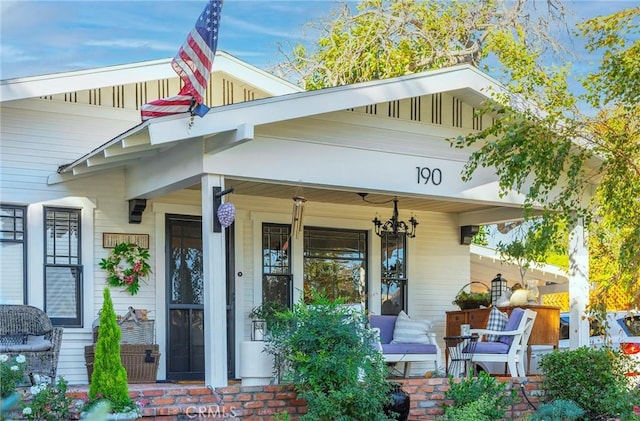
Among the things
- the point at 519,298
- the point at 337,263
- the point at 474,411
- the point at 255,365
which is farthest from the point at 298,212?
the point at 519,298

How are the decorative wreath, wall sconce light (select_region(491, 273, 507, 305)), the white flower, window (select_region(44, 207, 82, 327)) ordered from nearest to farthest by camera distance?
the white flower → window (select_region(44, 207, 82, 327)) → the decorative wreath → wall sconce light (select_region(491, 273, 507, 305))

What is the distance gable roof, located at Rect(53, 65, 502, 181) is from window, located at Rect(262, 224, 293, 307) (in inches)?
97.1

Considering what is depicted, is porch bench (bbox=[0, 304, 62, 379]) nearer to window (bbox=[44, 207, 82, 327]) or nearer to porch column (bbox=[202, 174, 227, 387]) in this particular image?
window (bbox=[44, 207, 82, 327])

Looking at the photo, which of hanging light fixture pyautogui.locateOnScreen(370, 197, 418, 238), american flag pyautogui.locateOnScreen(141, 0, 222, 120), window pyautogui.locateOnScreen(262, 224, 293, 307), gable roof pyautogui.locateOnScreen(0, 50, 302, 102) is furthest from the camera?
hanging light fixture pyautogui.locateOnScreen(370, 197, 418, 238)

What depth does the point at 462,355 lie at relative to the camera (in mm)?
10383

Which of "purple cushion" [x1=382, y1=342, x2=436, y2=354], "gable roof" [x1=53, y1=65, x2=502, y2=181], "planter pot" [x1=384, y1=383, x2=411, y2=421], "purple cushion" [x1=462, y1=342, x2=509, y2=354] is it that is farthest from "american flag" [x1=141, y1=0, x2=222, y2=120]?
"purple cushion" [x1=462, y1=342, x2=509, y2=354]

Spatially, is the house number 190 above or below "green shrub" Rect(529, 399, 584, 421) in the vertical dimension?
above

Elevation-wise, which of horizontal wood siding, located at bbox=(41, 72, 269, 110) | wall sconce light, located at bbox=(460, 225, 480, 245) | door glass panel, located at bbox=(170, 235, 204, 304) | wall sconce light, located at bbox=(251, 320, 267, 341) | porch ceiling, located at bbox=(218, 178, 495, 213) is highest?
horizontal wood siding, located at bbox=(41, 72, 269, 110)

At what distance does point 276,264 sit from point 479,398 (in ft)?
11.7

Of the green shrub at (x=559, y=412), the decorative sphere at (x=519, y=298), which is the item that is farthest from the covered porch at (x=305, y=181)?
A: the green shrub at (x=559, y=412)

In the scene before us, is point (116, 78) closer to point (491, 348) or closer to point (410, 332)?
point (410, 332)

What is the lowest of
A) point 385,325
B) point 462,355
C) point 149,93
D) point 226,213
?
point 462,355

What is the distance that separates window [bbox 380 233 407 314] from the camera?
40.3 feet

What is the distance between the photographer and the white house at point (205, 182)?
8273 mm
